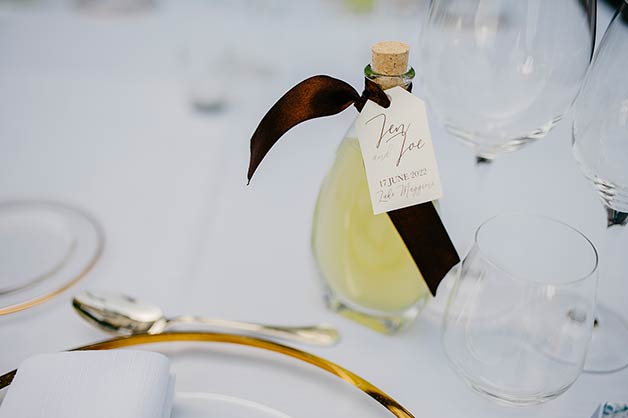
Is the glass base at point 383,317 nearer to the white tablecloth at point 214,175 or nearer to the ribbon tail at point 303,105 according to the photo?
the white tablecloth at point 214,175

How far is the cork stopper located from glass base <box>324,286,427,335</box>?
17 cm

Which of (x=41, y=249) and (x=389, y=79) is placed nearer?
(x=389, y=79)

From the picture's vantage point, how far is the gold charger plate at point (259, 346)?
0.38 meters

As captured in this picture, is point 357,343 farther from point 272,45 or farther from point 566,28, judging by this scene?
point 272,45

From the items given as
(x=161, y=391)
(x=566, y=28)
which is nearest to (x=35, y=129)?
(x=161, y=391)

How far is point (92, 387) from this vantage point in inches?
13.3

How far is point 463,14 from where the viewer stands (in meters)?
0.43

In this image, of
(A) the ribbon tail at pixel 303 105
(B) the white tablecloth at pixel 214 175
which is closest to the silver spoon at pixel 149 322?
(B) the white tablecloth at pixel 214 175

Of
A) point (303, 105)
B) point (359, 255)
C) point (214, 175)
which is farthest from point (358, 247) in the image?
point (214, 175)

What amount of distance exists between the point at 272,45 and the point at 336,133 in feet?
0.81

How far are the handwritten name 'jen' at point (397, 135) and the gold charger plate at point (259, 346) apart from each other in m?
0.14

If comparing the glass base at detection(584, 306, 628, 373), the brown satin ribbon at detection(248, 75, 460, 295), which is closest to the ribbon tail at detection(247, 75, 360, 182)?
the brown satin ribbon at detection(248, 75, 460, 295)

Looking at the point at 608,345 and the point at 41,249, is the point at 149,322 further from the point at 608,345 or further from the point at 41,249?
the point at 608,345

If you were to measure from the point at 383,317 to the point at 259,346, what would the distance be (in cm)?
10
